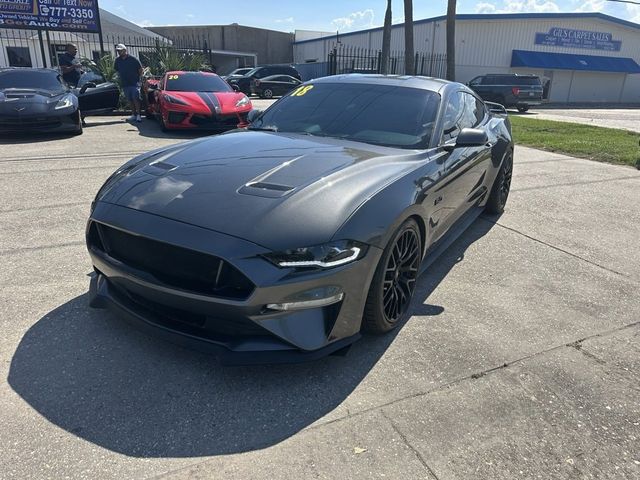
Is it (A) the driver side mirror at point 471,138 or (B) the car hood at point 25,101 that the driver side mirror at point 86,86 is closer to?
(B) the car hood at point 25,101

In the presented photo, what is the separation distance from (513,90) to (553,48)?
16771 mm

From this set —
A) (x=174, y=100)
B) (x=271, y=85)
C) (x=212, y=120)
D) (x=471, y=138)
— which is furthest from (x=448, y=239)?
(x=271, y=85)

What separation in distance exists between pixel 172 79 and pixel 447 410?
33.5 ft

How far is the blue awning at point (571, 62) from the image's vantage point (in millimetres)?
31766

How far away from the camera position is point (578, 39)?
34531 mm

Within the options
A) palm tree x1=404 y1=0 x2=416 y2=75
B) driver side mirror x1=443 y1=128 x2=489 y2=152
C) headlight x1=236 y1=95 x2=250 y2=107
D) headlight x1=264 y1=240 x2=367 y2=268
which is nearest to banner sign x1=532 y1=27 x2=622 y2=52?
palm tree x1=404 y1=0 x2=416 y2=75

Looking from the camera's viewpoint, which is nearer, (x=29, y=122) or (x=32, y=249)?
(x=32, y=249)

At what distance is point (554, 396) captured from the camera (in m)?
2.51

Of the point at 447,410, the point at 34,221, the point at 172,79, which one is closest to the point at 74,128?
the point at 172,79

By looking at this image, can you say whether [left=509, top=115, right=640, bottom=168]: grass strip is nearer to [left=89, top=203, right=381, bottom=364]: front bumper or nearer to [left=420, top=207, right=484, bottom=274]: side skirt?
[left=420, top=207, right=484, bottom=274]: side skirt

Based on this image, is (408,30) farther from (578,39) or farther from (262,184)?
(262,184)

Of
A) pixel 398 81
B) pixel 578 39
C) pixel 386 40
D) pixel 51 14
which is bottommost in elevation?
pixel 398 81

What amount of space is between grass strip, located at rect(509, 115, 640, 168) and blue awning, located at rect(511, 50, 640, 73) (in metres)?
18.8

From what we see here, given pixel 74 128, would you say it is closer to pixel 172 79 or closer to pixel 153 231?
pixel 172 79
